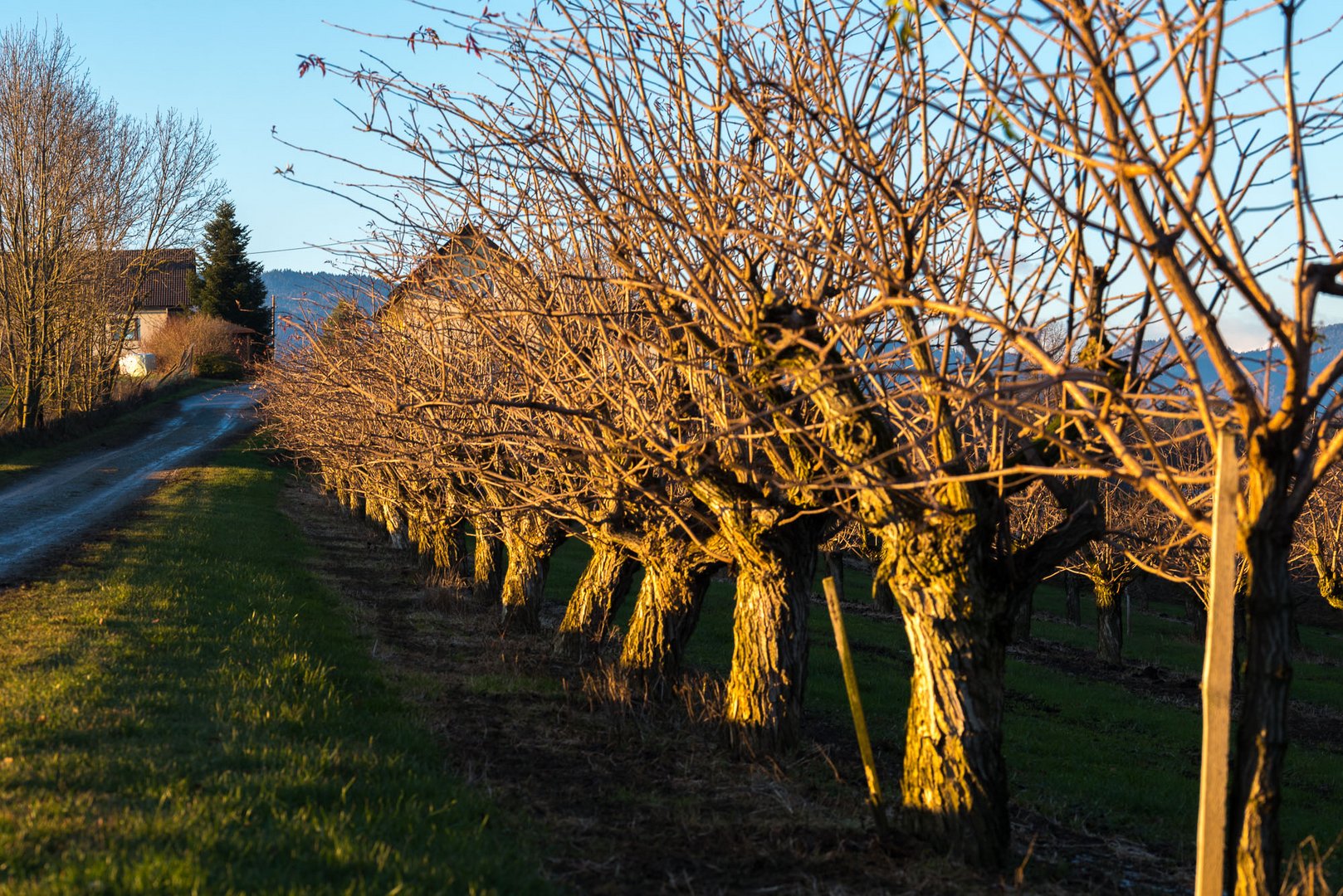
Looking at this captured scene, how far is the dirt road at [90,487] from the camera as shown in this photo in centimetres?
1622

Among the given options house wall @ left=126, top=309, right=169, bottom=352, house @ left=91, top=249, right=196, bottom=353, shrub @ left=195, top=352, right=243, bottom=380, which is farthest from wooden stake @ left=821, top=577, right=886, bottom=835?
house wall @ left=126, top=309, right=169, bottom=352

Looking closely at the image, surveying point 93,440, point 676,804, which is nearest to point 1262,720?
point 676,804

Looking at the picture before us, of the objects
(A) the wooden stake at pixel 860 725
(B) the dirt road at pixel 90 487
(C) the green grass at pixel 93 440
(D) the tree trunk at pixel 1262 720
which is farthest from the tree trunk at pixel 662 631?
(C) the green grass at pixel 93 440

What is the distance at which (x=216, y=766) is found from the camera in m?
5.14

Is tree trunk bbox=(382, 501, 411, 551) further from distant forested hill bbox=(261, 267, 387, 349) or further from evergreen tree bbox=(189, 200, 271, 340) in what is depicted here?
evergreen tree bbox=(189, 200, 271, 340)

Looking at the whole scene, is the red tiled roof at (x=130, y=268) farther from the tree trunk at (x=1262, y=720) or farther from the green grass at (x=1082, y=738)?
the tree trunk at (x=1262, y=720)

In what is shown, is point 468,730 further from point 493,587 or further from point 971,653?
point 493,587

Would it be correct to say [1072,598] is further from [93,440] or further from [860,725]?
[93,440]

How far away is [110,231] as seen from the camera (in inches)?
1437

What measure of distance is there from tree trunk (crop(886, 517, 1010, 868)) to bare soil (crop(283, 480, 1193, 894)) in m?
0.18

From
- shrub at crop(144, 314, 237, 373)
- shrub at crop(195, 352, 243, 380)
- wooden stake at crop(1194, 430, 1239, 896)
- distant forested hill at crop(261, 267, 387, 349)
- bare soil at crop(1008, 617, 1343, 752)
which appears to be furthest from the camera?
shrub at crop(195, 352, 243, 380)

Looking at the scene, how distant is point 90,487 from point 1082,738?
74.0 feet

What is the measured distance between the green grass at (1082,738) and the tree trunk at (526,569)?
2400mm

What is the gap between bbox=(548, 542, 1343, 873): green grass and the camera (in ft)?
28.9
